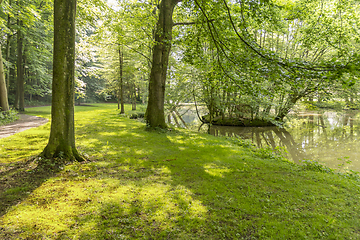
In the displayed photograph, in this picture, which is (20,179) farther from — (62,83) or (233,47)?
(233,47)

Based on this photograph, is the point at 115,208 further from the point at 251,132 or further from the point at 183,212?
the point at 251,132

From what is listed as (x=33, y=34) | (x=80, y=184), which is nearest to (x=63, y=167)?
(x=80, y=184)

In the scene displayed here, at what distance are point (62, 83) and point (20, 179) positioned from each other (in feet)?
7.58

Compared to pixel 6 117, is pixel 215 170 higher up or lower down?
lower down

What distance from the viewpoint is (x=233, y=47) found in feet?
18.2

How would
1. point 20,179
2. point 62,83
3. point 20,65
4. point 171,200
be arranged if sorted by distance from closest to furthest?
point 171,200 < point 20,179 < point 62,83 < point 20,65

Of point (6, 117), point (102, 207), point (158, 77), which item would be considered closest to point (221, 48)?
point (102, 207)

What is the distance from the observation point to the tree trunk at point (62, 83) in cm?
467

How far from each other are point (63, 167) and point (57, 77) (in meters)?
2.21

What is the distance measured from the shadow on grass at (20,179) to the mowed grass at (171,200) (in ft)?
0.05

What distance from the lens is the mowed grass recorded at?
107 inches

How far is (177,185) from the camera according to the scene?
164 inches

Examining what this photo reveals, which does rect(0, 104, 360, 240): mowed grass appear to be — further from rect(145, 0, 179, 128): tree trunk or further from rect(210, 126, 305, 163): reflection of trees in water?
rect(145, 0, 179, 128): tree trunk

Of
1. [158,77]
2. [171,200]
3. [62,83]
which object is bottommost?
[171,200]
